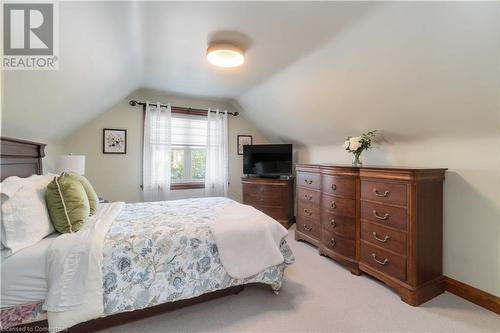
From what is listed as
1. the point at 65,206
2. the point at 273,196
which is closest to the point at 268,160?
the point at 273,196

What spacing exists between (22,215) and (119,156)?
2534 millimetres

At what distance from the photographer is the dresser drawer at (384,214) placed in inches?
81.0

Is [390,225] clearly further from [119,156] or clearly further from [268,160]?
[119,156]

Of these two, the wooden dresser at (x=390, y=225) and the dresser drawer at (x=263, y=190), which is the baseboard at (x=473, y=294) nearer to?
the wooden dresser at (x=390, y=225)

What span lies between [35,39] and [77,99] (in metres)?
1.12

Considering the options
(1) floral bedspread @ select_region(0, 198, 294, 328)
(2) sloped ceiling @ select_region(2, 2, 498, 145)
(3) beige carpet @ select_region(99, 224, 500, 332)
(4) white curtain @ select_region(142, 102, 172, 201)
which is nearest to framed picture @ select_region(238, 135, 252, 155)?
(4) white curtain @ select_region(142, 102, 172, 201)

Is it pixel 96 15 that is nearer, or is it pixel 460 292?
pixel 96 15

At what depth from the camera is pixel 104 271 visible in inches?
57.6

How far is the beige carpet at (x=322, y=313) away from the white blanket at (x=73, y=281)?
0.39 metres

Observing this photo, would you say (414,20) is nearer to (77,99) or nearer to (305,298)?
(305,298)

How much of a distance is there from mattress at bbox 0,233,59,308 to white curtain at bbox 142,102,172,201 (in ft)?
8.17

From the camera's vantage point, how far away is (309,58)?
2504 millimetres

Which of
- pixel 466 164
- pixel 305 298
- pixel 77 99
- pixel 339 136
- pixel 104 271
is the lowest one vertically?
pixel 305 298

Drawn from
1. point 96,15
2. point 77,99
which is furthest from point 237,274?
point 77,99
